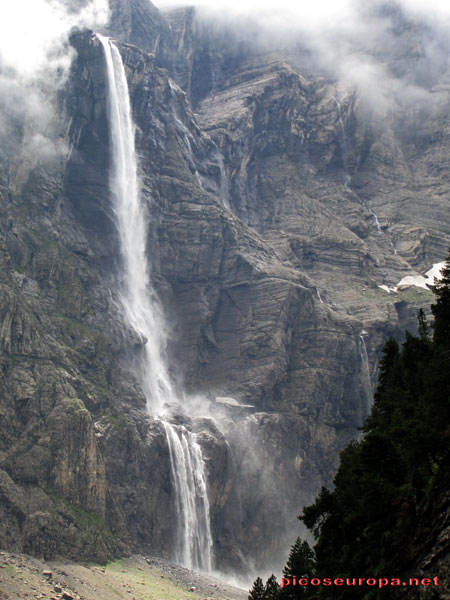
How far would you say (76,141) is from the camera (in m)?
143

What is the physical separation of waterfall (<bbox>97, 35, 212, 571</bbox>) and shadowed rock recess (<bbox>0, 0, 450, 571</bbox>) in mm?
2188

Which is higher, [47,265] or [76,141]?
[76,141]

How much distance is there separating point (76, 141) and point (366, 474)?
107134 millimetres

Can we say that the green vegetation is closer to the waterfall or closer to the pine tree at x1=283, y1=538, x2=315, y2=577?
the pine tree at x1=283, y1=538, x2=315, y2=577

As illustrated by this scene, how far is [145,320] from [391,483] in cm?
9917

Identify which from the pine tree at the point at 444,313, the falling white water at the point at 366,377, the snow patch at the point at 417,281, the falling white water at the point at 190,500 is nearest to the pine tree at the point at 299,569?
the pine tree at the point at 444,313

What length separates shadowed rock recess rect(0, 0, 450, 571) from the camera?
103 meters

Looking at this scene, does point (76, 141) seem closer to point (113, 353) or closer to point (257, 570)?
point (113, 353)

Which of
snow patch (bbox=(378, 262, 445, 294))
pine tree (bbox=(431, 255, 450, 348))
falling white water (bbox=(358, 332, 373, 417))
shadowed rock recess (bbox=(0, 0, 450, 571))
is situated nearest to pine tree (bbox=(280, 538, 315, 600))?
pine tree (bbox=(431, 255, 450, 348))

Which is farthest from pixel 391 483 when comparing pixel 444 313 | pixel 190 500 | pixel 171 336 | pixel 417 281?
pixel 417 281

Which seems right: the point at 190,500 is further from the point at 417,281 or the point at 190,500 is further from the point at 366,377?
the point at 417,281

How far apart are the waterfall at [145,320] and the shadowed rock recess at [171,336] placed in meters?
2.19

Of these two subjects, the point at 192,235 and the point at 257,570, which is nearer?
the point at 257,570

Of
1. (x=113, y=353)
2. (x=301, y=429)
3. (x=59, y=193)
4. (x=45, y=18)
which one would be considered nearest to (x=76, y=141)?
(x=59, y=193)
